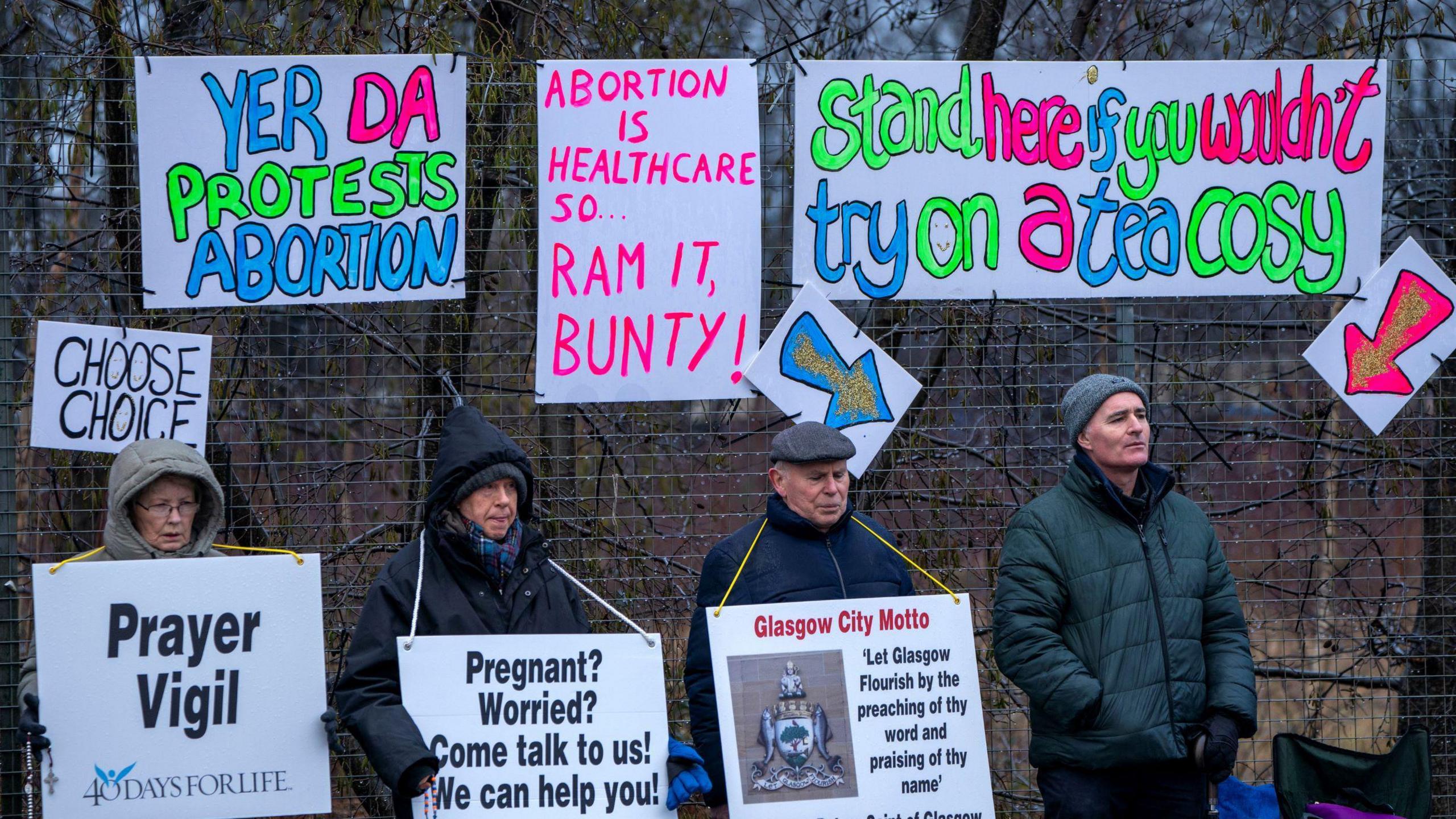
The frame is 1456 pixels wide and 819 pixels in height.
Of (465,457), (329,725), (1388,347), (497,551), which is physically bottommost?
(329,725)

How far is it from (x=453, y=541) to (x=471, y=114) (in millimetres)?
2138

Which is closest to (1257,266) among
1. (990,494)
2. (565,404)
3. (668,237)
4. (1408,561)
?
(990,494)

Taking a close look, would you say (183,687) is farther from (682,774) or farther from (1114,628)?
(1114,628)

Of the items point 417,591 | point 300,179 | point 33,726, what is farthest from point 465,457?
point 300,179

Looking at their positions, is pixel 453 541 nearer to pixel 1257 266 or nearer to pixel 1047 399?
pixel 1047 399

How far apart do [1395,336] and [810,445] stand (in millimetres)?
2801

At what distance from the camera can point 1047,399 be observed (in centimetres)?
537

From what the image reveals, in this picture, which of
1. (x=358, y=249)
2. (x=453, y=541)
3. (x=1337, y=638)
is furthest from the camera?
(x=1337, y=638)

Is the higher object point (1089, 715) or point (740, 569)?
point (740, 569)

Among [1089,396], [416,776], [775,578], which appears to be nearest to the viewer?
[416,776]

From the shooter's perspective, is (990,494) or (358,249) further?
(990,494)

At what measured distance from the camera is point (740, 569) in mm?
3850

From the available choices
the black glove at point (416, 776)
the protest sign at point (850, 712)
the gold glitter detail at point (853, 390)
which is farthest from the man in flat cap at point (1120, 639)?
the black glove at point (416, 776)

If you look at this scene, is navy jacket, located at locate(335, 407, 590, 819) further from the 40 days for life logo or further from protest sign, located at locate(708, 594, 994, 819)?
protest sign, located at locate(708, 594, 994, 819)
